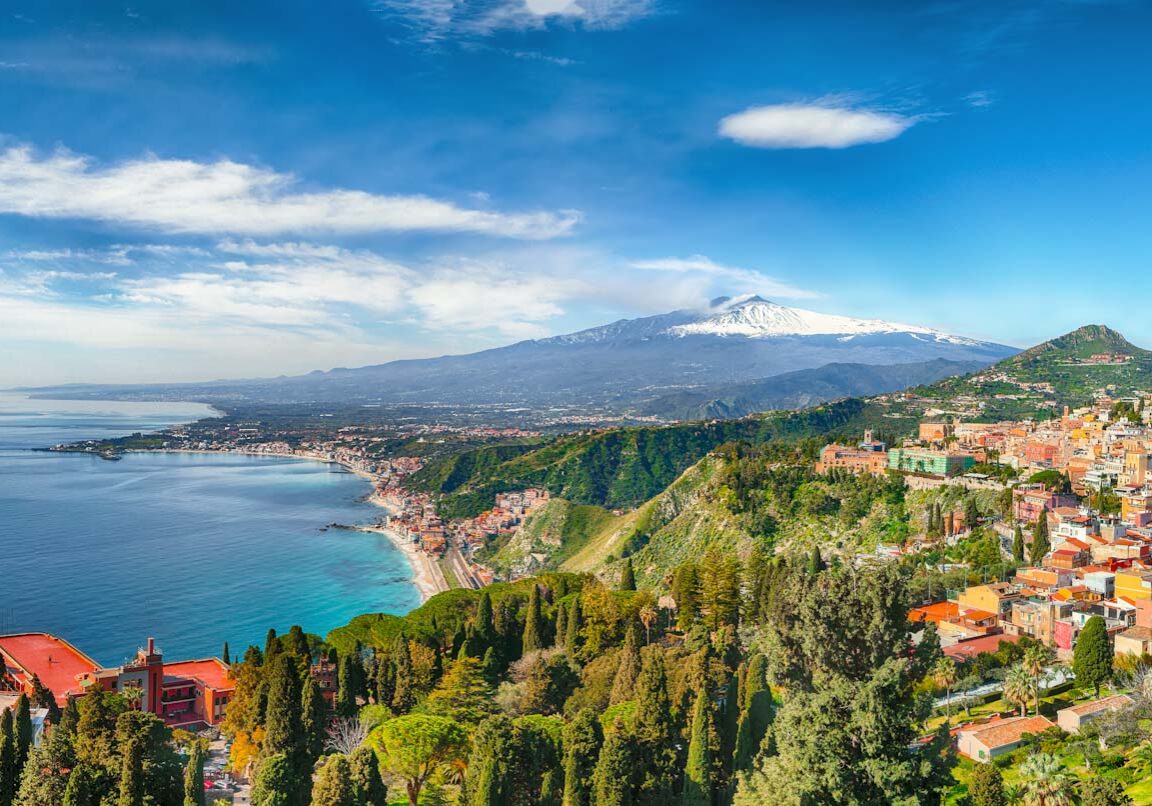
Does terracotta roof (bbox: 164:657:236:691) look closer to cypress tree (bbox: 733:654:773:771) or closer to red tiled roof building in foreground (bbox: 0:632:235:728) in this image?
red tiled roof building in foreground (bbox: 0:632:235:728)

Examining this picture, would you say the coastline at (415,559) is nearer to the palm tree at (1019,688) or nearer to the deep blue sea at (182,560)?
the deep blue sea at (182,560)

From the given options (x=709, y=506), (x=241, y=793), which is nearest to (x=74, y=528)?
(x=709, y=506)

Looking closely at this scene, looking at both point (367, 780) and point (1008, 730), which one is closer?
point (367, 780)

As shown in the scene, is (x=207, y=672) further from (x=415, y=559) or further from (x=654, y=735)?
(x=415, y=559)

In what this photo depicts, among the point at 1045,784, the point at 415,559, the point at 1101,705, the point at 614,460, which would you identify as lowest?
the point at 415,559

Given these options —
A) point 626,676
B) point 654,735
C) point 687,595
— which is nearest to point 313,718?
point 626,676

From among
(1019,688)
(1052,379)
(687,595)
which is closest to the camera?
(1019,688)
